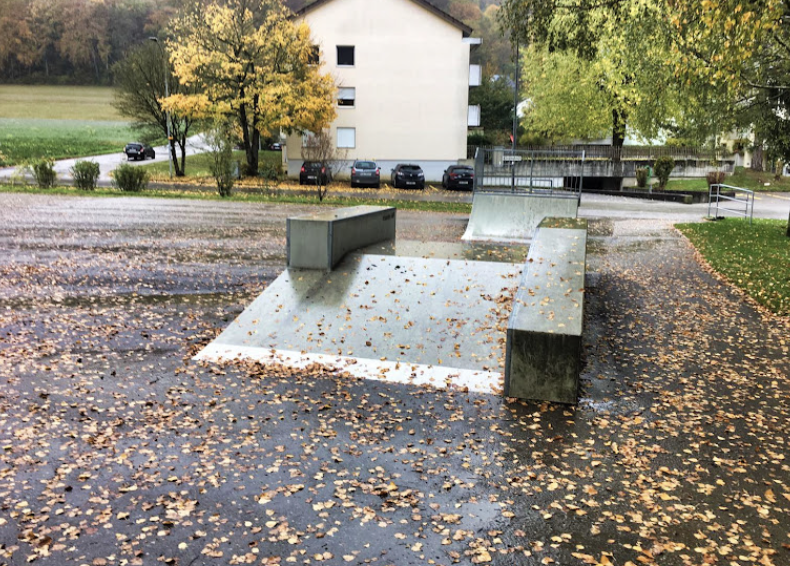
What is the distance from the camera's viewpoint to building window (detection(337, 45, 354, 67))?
40625mm

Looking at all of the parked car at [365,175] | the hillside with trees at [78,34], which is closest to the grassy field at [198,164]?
the parked car at [365,175]

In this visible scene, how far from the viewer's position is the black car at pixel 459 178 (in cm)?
3538

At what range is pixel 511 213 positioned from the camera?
15.9m

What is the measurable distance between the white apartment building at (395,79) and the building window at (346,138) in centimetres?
6

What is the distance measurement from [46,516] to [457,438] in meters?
3.10

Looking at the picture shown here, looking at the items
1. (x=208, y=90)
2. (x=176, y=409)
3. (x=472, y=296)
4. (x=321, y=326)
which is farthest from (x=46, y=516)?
(x=208, y=90)

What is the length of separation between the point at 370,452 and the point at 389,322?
3.14 metres

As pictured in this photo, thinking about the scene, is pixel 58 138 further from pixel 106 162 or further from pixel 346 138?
pixel 346 138

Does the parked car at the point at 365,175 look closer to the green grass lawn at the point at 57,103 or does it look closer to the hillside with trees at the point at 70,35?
the green grass lawn at the point at 57,103

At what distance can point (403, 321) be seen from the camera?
8.39m

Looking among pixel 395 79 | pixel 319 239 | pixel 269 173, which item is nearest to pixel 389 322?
pixel 319 239

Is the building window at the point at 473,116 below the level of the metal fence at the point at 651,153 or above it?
above

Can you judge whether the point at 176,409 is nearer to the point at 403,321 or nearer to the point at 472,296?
the point at 403,321

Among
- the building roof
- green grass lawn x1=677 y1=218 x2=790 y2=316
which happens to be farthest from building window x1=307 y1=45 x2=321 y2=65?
green grass lawn x1=677 y1=218 x2=790 y2=316
